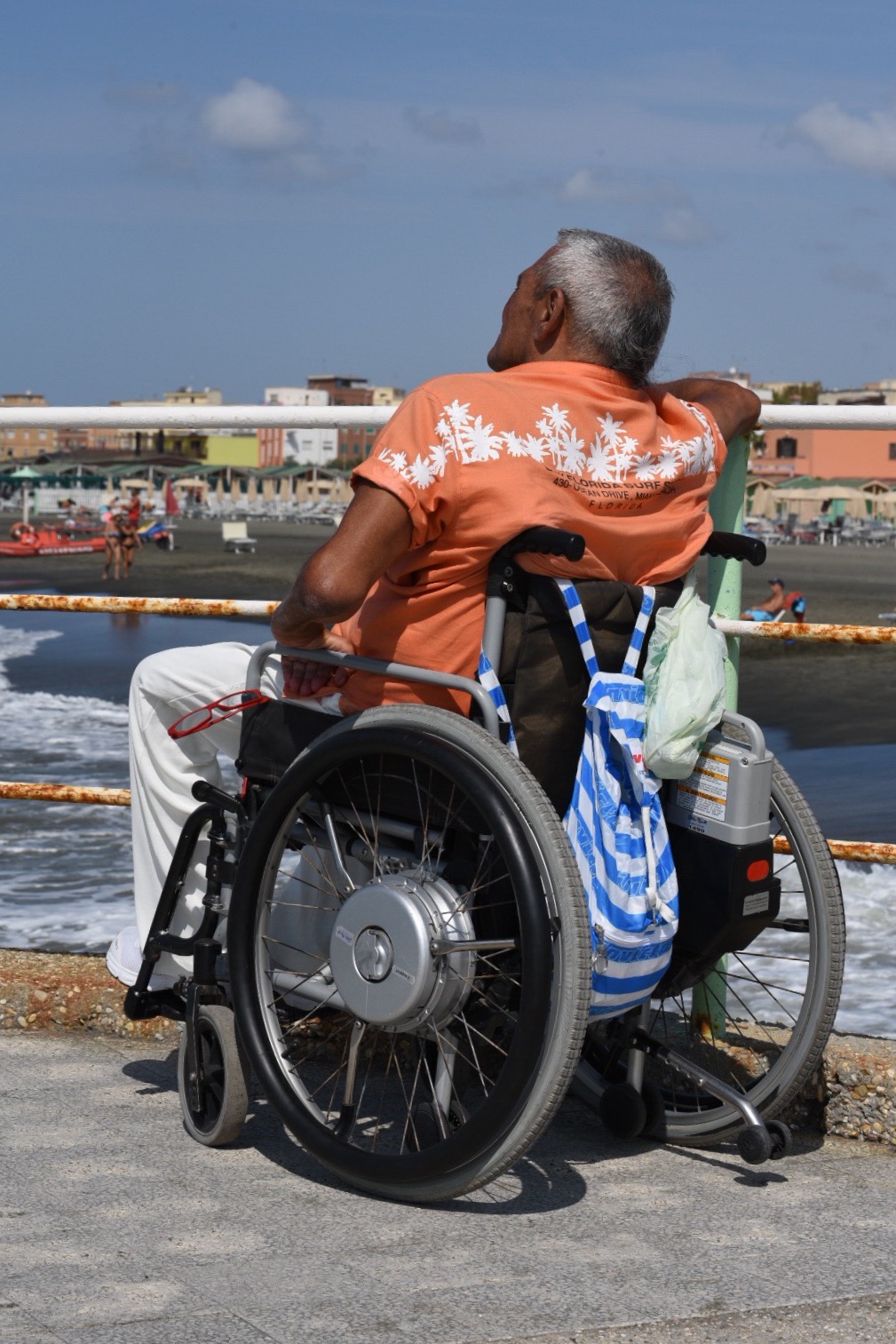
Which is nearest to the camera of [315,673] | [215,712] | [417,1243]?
[417,1243]

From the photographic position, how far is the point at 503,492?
7.77ft

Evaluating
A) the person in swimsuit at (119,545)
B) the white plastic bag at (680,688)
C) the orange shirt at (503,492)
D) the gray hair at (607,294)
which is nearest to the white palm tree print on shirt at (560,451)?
the orange shirt at (503,492)

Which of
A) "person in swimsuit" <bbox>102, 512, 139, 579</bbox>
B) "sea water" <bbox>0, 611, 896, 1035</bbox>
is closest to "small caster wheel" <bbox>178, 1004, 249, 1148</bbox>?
"sea water" <bbox>0, 611, 896, 1035</bbox>

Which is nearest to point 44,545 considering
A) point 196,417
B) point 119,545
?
point 119,545

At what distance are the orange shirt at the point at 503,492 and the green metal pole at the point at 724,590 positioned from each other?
44cm

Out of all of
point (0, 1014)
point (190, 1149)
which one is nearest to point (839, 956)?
point (190, 1149)

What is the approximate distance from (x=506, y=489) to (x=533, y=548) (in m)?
0.09

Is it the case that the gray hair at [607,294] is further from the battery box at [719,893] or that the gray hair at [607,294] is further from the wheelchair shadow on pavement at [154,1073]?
the wheelchair shadow on pavement at [154,1073]

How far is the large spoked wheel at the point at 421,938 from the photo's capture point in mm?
2174

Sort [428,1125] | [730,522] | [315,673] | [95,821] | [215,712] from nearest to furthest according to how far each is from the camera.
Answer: [428,1125]
[315,673]
[215,712]
[730,522]
[95,821]

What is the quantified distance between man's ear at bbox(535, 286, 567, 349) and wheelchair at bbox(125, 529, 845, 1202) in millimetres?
375

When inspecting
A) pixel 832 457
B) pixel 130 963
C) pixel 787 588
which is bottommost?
pixel 787 588

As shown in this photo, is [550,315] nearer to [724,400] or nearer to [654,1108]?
[724,400]

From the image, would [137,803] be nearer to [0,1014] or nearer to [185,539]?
[0,1014]
